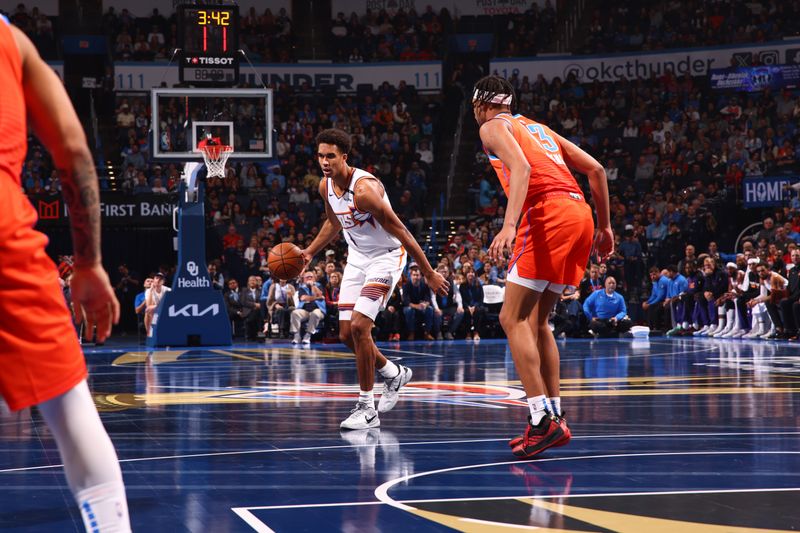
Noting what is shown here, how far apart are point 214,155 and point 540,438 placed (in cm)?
1133

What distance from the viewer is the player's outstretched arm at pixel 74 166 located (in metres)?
2.76

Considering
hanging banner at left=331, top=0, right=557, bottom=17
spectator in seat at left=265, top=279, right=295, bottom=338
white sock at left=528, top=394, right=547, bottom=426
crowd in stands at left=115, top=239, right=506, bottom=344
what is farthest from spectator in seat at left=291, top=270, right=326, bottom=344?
hanging banner at left=331, top=0, right=557, bottom=17

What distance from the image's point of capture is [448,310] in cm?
2034

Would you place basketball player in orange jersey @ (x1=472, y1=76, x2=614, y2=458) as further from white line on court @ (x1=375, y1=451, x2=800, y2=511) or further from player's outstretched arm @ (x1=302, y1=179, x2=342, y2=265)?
player's outstretched arm @ (x1=302, y1=179, x2=342, y2=265)

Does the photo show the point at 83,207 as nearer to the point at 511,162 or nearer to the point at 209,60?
the point at 511,162

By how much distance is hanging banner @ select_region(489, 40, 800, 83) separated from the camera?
93.7 ft

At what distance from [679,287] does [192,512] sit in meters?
17.6

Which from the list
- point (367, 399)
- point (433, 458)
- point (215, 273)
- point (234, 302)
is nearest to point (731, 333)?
point (234, 302)

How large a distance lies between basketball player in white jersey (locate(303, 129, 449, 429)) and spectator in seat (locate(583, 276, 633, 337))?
12.6 meters

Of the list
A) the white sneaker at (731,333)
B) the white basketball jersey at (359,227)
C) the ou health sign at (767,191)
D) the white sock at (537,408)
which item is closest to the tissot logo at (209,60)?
the white basketball jersey at (359,227)

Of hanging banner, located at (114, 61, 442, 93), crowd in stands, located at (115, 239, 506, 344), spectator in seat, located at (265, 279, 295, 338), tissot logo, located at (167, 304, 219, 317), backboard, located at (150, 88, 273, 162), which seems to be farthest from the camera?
hanging banner, located at (114, 61, 442, 93)

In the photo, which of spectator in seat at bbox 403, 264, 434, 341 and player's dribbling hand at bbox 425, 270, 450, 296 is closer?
player's dribbling hand at bbox 425, 270, 450, 296

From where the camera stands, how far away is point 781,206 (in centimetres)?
2308

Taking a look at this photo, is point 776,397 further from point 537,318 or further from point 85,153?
point 85,153
